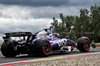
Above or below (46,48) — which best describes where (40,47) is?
above

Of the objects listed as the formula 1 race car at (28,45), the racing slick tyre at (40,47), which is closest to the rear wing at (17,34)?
the formula 1 race car at (28,45)

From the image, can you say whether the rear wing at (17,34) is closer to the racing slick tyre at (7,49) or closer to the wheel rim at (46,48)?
the racing slick tyre at (7,49)

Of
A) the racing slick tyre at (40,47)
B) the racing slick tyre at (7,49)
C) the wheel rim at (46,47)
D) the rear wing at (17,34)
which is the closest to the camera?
the racing slick tyre at (40,47)

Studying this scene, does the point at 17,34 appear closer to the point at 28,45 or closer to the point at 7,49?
the point at 28,45

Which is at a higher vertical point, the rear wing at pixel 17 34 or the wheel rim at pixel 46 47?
the rear wing at pixel 17 34

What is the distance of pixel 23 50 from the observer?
11570 mm

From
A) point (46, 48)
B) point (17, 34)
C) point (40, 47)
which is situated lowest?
point (46, 48)

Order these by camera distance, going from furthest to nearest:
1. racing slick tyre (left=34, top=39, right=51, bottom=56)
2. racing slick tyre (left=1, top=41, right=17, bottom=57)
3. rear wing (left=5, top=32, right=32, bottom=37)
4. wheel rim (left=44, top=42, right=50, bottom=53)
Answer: racing slick tyre (left=1, top=41, right=17, bottom=57), wheel rim (left=44, top=42, right=50, bottom=53), rear wing (left=5, top=32, right=32, bottom=37), racing slick tyre (left=34, top=39, right=51, bottom=56)

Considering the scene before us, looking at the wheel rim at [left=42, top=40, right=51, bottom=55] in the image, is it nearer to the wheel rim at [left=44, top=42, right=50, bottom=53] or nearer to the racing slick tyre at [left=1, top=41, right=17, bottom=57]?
the wheel rim at [left=44, top=42, right=50, bottom=53]

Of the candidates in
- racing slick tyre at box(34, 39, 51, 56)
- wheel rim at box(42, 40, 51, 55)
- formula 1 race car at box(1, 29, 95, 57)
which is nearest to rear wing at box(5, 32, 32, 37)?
formula 1 race car at box(1, 29, 95, 57)

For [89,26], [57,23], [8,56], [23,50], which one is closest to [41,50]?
[23,50]

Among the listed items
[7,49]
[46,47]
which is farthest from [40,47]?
[7,49]

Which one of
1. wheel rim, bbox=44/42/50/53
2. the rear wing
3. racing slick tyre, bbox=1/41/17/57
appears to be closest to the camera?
the rear wing

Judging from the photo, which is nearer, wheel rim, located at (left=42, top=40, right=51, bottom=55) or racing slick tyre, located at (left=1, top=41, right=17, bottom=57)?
wheel rim, located at (left=42, top=40, right=51, bottom=55)
